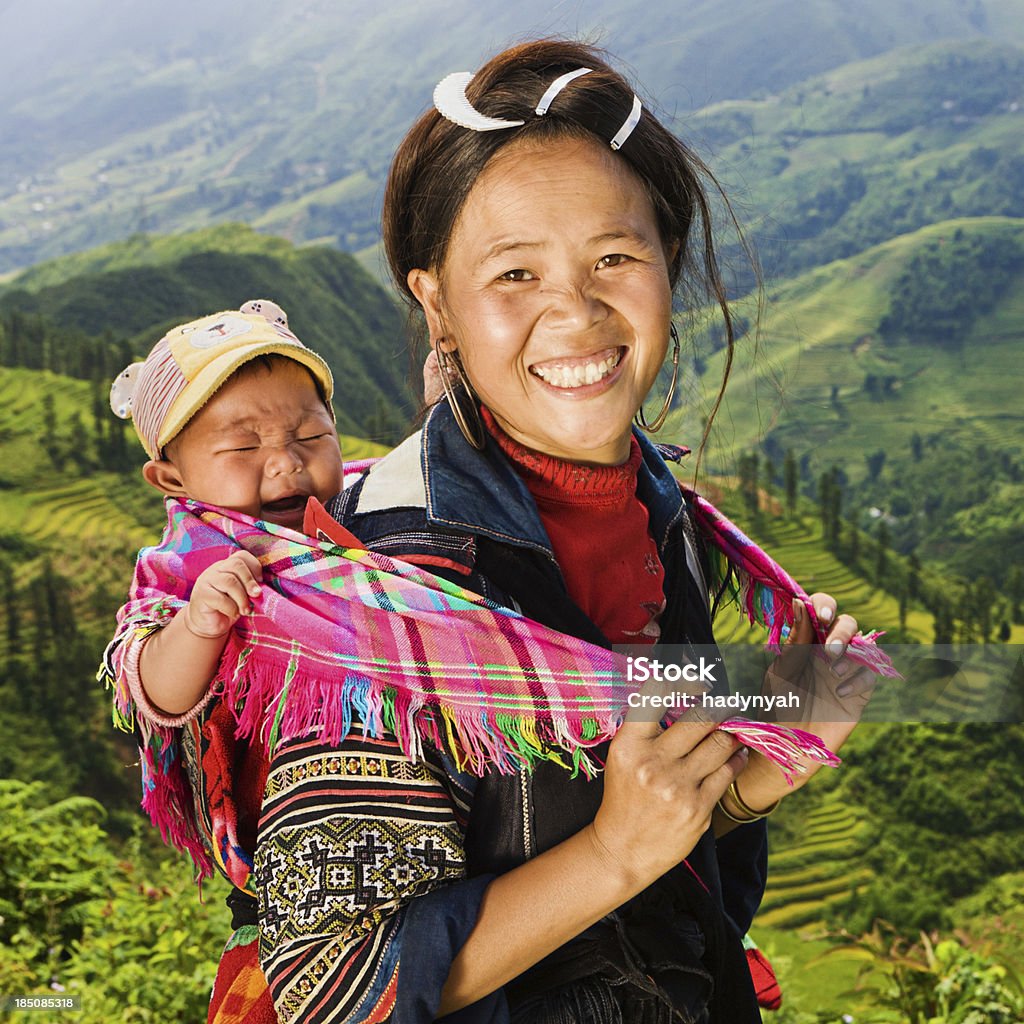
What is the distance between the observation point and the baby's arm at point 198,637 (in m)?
1.21

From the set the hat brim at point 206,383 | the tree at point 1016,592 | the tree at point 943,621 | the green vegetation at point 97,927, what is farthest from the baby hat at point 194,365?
the tree at point 1016,592

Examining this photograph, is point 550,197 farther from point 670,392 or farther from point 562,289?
point 670,392

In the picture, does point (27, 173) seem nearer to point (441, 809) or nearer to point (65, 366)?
point (65, 366)

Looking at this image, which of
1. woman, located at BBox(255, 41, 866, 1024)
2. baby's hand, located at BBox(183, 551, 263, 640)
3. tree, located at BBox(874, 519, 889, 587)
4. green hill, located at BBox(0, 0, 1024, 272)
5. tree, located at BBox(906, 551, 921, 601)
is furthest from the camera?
green hill, located at BBox(0, 0, 1024, 272)

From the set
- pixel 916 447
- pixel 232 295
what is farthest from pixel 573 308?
pixel 916 447

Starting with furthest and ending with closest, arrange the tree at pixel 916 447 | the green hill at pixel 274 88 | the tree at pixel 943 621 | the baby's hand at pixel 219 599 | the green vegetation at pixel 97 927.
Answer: the green hill at pixel 274 88 < the tree at pixel 916 447 < the tree at pixel 943 621 < the green vegetation at pixel 97 927 < the baby's hand at pixel 219 599

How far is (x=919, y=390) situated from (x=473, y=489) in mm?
37149

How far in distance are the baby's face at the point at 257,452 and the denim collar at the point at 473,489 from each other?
27 centimetres

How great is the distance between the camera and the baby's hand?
1.21m

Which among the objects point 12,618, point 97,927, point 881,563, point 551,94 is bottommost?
point 881,563

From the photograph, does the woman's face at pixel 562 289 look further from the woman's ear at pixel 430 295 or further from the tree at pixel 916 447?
the tree at pixel 916 447

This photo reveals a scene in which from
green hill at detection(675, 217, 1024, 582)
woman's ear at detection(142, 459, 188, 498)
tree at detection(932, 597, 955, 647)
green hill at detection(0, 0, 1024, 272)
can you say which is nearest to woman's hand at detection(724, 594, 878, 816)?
woman's ear at detection(142, 459, 188, 498)

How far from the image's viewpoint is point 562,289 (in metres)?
1.24

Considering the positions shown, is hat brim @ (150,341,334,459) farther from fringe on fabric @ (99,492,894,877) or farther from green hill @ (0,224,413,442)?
green hill @ (0,224,413,442)
